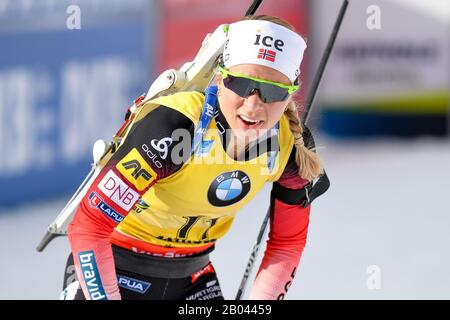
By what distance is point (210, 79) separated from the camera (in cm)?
398

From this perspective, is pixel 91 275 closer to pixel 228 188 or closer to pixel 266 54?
pixel 228 188

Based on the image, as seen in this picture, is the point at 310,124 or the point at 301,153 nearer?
the point at 301,153

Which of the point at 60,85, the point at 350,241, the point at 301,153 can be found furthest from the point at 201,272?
the point at 60,85

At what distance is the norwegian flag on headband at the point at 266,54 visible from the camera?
11.8ft

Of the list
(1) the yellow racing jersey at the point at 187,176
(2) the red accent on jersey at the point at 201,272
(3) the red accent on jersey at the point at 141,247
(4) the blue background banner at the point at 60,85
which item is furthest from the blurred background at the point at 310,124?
(1) the yellow racing jersey at the point at 187,176

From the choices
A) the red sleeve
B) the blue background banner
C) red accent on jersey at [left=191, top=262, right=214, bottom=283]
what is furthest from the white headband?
the blue background banner

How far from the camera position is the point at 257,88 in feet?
11.6

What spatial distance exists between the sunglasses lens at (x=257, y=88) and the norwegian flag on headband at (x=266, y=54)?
94mm

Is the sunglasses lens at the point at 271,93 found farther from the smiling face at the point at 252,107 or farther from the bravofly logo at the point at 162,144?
the bravofly logo at the point at 162,144

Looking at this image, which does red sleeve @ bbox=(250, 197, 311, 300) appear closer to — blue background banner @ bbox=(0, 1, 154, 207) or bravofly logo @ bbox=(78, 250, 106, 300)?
bravofly logo @ bbox=(78, 250, 106, 300)

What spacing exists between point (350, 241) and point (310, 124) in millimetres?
1845

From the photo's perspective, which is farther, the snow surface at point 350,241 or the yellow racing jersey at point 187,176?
the snow surface at point 350,241

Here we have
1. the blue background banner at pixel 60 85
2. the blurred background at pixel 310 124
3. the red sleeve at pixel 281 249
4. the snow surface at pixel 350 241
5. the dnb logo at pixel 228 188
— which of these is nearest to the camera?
the dnb logo at pixel 228 188
